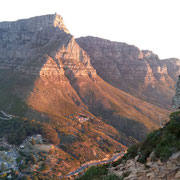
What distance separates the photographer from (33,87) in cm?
12106

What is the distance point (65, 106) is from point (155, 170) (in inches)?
4312

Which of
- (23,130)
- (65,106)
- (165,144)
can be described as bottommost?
(23,130)

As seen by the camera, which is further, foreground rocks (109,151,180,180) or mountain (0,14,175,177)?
mountain (0,14,175,177)

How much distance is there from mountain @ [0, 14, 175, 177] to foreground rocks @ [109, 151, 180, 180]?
5484cm

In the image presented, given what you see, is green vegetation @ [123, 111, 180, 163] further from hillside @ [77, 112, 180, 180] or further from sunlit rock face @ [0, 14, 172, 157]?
sunlit rock face @ [0, 14, 172, 157]

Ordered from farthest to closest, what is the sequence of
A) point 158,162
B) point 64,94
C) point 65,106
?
point 64,94 → point 65,106 → point 158,162

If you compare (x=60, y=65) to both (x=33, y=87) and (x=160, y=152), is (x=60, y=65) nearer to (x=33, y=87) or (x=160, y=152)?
(x=33, y=87)

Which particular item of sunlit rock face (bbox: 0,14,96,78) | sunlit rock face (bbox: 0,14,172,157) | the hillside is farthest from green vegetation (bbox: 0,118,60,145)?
the hillside

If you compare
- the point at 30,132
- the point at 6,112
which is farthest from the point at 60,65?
the point at 30,132

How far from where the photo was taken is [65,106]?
400 feet

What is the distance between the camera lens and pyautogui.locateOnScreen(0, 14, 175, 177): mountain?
85.7 metres

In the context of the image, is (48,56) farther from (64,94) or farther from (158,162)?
(158,162)

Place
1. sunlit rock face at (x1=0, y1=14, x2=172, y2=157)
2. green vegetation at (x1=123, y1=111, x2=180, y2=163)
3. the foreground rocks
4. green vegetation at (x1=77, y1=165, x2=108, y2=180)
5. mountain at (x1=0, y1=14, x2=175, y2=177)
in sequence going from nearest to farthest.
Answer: the foreground rocks, green vegetation at (x1=123, y1=111, x2=180, y2=163), green vegetation at (x1=77, y1=165, x2=108, y2=180), mountain at (x1=0, y1=14, x2=175, y2=177), sunlit rock face at (x1=0, y1=14, x2=172, y2=157)

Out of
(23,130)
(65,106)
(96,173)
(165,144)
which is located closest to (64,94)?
(65,106)
